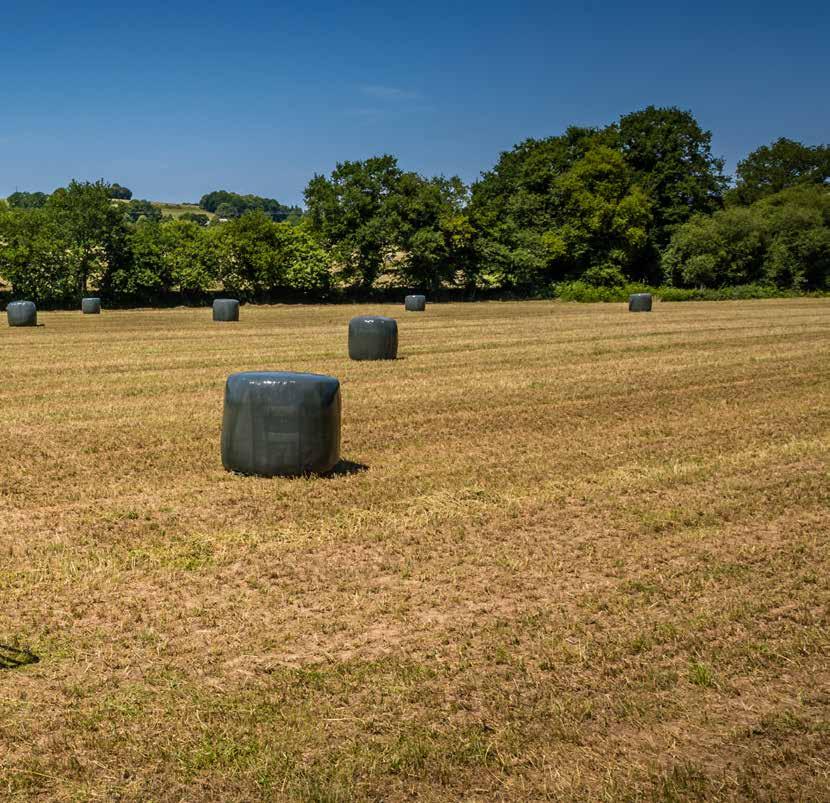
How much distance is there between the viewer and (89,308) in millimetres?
50000

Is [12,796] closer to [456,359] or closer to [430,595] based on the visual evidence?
[430,595]

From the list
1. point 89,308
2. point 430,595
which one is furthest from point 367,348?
point 89,308

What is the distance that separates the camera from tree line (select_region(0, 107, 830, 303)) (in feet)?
189

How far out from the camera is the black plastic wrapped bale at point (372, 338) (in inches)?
960

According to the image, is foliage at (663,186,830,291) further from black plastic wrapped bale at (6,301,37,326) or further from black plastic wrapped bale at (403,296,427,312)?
black plastic wrapped bale at (6,301,37,326)

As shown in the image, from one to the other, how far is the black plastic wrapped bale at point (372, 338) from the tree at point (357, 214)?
41.0m

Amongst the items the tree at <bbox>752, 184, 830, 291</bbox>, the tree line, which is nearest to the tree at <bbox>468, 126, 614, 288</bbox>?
the tree line

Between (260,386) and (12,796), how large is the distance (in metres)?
6.76

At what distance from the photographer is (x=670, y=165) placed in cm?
8025

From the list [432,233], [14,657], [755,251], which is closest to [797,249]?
[755,251]

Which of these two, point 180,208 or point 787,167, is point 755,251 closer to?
point 787,167

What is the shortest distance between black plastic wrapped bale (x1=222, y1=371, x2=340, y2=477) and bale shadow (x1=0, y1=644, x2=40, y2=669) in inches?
197

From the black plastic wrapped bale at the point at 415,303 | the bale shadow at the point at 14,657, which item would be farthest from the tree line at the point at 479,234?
the bale shadow at the point at 14,657

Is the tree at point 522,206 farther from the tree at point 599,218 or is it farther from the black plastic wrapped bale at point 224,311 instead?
the black plastic wrapped bale at point 224,311
